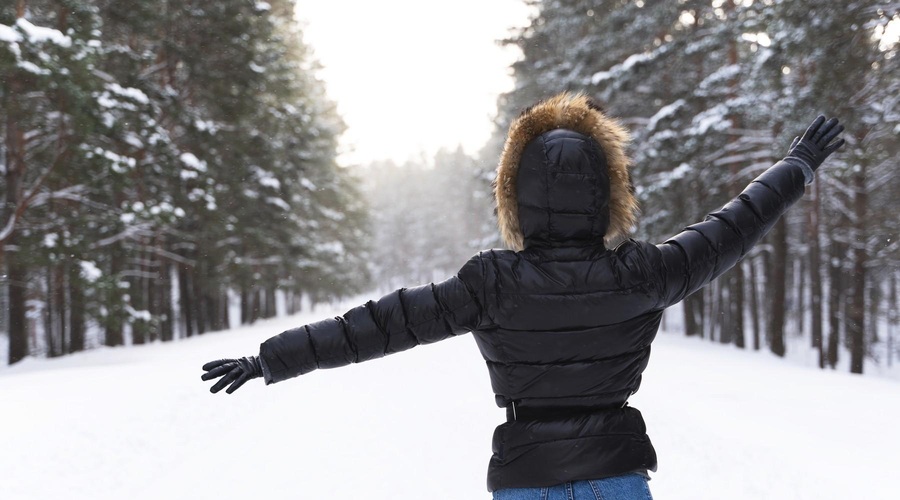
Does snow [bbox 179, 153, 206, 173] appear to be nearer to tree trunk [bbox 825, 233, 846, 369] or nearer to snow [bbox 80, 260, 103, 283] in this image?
snow [bbox 80, 260, 103, 283]

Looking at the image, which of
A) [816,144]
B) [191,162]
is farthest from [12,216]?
[816,144]

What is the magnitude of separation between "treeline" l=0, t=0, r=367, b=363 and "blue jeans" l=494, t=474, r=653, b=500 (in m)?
12.8

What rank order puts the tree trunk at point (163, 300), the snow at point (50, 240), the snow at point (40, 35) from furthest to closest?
the tree trunk at point (163, 300)
the snow at point (50, 240)
the snow at point (40, 35)

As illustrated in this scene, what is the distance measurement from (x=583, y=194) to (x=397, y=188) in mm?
99909

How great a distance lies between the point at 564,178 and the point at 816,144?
→ 4.08 feet

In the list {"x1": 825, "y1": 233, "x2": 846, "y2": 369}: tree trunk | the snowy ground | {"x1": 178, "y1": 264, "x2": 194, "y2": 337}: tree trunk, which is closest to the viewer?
the snowy ground

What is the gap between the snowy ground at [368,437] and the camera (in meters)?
5.55

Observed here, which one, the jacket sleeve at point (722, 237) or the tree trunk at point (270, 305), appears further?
the tree trunk at point (270, 305)

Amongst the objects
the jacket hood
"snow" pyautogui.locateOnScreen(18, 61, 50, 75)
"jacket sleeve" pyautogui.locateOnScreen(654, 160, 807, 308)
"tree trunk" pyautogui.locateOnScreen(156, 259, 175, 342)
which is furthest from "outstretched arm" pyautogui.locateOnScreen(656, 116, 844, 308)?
"tree trunk" pyautogui.locateOnScreen(156, 259, 175, 342)

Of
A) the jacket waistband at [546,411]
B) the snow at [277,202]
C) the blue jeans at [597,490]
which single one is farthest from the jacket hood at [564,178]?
the snow at [277,202]

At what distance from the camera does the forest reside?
12.0 meters

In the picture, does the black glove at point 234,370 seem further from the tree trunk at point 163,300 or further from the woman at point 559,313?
the tree trunk at point 163,300

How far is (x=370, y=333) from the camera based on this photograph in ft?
6.68

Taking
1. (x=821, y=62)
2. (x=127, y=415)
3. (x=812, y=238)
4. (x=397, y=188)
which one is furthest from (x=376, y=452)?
(x=397, y=188)
